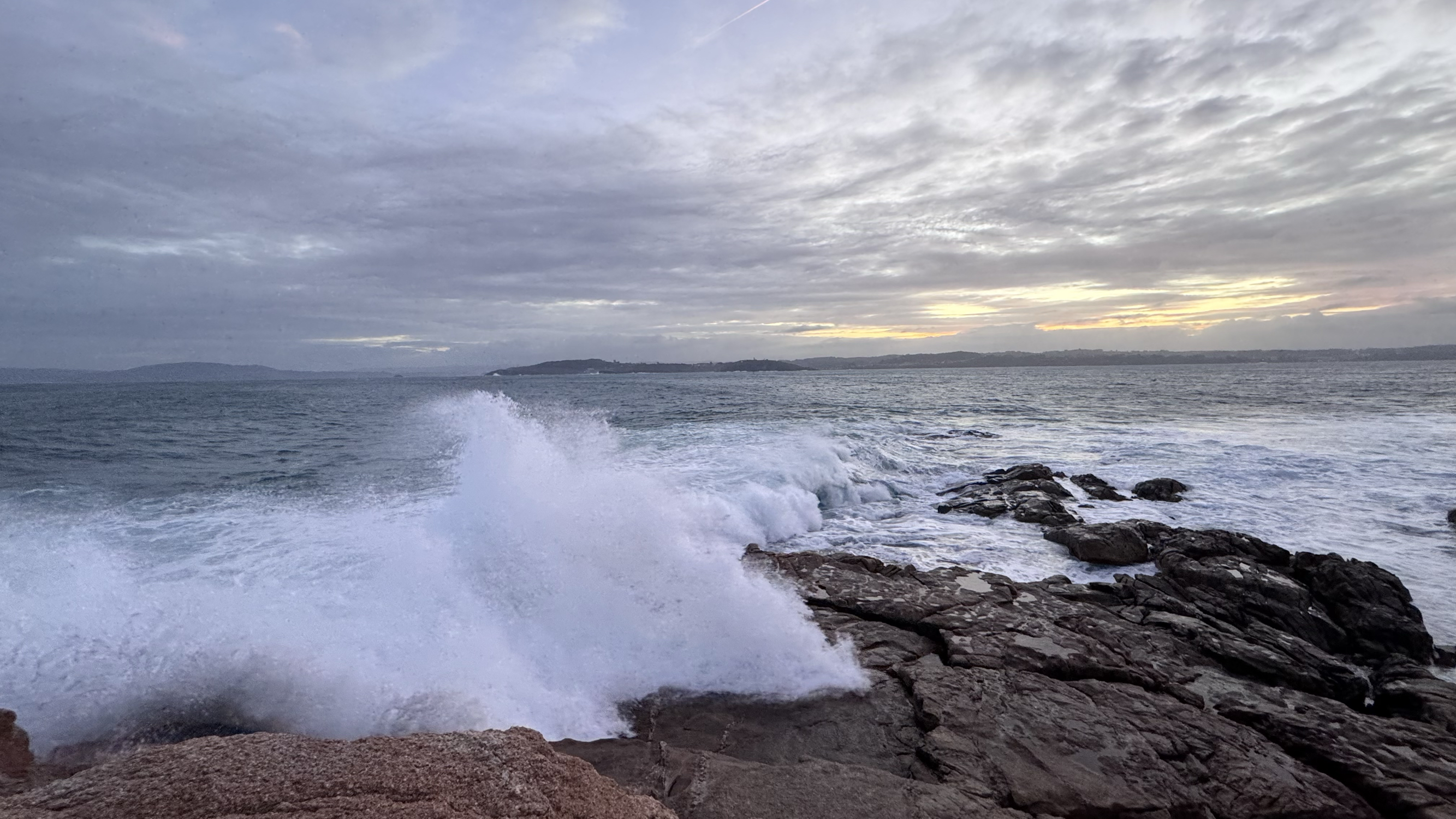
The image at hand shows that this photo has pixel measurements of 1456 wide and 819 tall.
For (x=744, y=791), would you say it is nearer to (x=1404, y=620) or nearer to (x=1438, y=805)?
(x=1438, y=805)

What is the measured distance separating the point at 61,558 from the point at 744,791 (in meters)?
8.15

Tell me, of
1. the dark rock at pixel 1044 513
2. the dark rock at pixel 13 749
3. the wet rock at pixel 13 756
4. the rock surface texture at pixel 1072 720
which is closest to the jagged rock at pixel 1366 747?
the rock surface texture at pixel 1072 720

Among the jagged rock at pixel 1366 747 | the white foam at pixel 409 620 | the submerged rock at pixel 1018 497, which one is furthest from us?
the submerged rock at pixel 1018 497

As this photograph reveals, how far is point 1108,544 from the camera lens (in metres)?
8.92

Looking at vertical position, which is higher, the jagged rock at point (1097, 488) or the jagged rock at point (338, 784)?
Answer: the jagged rock at point (338, 784)

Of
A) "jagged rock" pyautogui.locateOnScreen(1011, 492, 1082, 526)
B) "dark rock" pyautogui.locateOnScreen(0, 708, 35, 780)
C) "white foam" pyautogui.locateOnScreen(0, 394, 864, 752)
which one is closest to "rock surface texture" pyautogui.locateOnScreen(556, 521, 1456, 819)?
"white foam" pyautogui.locateOnScreen(0, 394, 864, 752)

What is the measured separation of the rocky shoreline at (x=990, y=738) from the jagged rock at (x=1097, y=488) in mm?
5613

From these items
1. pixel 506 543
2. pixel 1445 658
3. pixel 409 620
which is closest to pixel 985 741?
pixel 409 620

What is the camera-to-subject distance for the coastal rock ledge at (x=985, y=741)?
2676mm

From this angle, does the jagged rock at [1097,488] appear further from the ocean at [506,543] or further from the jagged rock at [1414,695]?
the jagged rock at [1414,695]

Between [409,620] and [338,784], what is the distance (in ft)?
9.76

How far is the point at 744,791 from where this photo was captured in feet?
10.7

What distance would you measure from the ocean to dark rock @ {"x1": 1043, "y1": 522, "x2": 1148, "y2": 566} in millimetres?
276

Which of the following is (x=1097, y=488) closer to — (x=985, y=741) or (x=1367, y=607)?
(x=1367, y=607)
